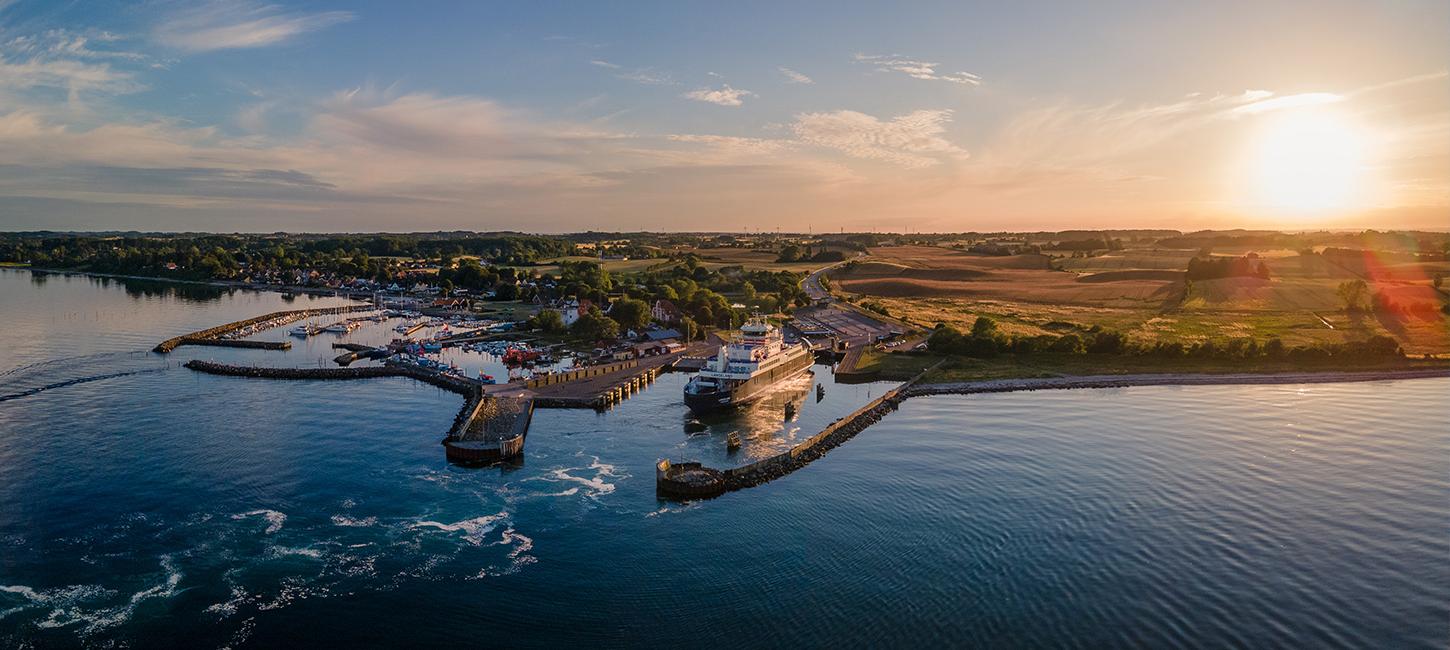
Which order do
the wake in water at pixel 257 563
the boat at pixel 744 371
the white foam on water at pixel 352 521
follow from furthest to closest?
the boat at pixel 744 371 → the white foam on water at pixel 352 521 → the wake in water at pixel 257 563

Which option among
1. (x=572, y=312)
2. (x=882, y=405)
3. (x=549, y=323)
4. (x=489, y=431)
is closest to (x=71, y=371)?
(x=489, y=431)

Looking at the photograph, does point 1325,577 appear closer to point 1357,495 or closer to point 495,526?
point 1357,495

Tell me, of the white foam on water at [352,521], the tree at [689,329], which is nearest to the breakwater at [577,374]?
the tree at [689,329]

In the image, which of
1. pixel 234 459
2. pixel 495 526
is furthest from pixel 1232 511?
pixel 234 459

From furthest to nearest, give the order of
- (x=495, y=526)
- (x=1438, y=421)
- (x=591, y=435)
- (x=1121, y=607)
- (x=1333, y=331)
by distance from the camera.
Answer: (x=1333, y=331)
(x=1438, y=421)
(x=591, y=435)
(x=495, y=526)
(x=1121, y=607)

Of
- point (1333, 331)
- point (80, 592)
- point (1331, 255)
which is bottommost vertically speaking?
point (80, 592)

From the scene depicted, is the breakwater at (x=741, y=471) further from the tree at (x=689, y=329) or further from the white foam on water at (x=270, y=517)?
Answer: the tree at (x=689, y=329)
